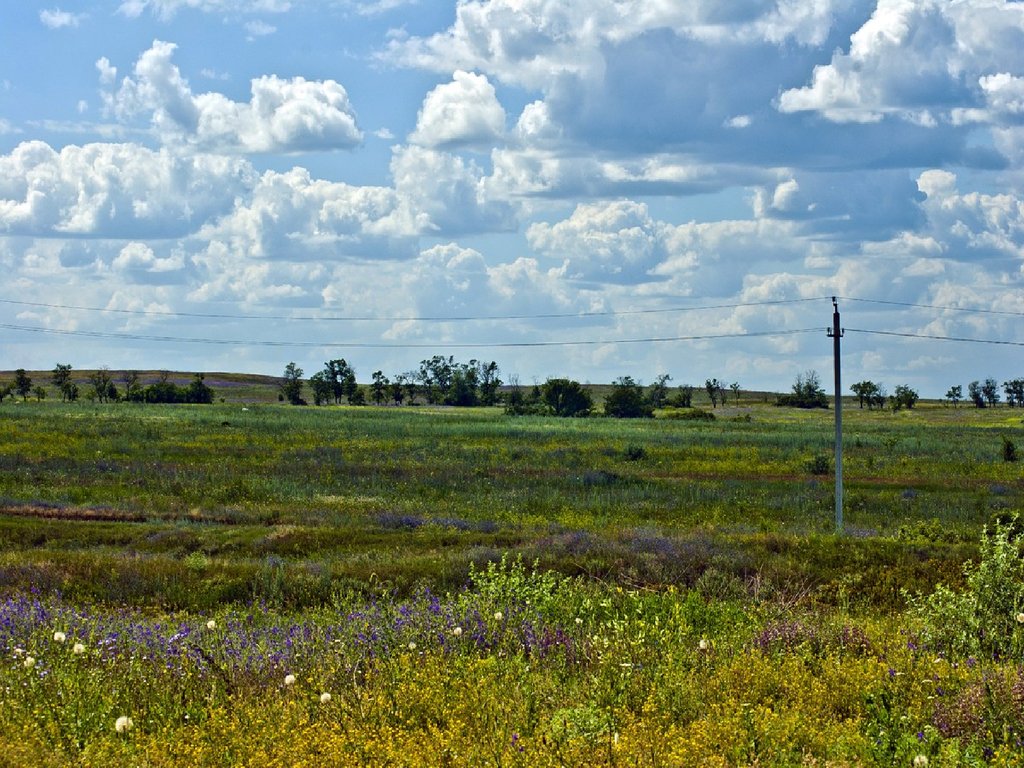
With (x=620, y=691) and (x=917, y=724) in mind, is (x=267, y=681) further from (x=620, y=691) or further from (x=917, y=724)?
(x=917, y=724)

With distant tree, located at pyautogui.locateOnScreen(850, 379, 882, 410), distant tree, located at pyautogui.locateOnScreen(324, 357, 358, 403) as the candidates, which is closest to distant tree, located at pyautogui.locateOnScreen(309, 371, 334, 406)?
distant tree, located at pyautogui.locateOnScreen(324, 357, 358, 403)

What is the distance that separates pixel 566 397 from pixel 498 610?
140 m

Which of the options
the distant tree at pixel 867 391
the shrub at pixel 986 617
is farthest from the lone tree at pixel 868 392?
the shrub at pixel 986 617

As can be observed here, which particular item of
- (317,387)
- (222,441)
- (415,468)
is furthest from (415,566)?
(317,387)

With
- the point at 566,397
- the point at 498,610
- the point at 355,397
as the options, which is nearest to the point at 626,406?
the point at 566,397

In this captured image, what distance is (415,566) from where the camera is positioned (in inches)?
887

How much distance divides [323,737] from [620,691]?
228cm

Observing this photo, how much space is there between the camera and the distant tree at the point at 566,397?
486ft

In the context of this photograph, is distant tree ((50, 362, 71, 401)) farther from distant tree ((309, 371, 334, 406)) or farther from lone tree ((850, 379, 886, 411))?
lone tree ((850, 379, 886, 411))

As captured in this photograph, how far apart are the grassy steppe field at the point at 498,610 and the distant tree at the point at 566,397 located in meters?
90.2

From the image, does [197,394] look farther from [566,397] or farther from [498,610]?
[498,610]

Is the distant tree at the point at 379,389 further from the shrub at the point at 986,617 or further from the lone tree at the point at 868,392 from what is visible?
the shrub at the point at 986,617

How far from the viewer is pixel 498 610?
10531 millimetres

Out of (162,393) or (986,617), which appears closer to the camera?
(986,617)
